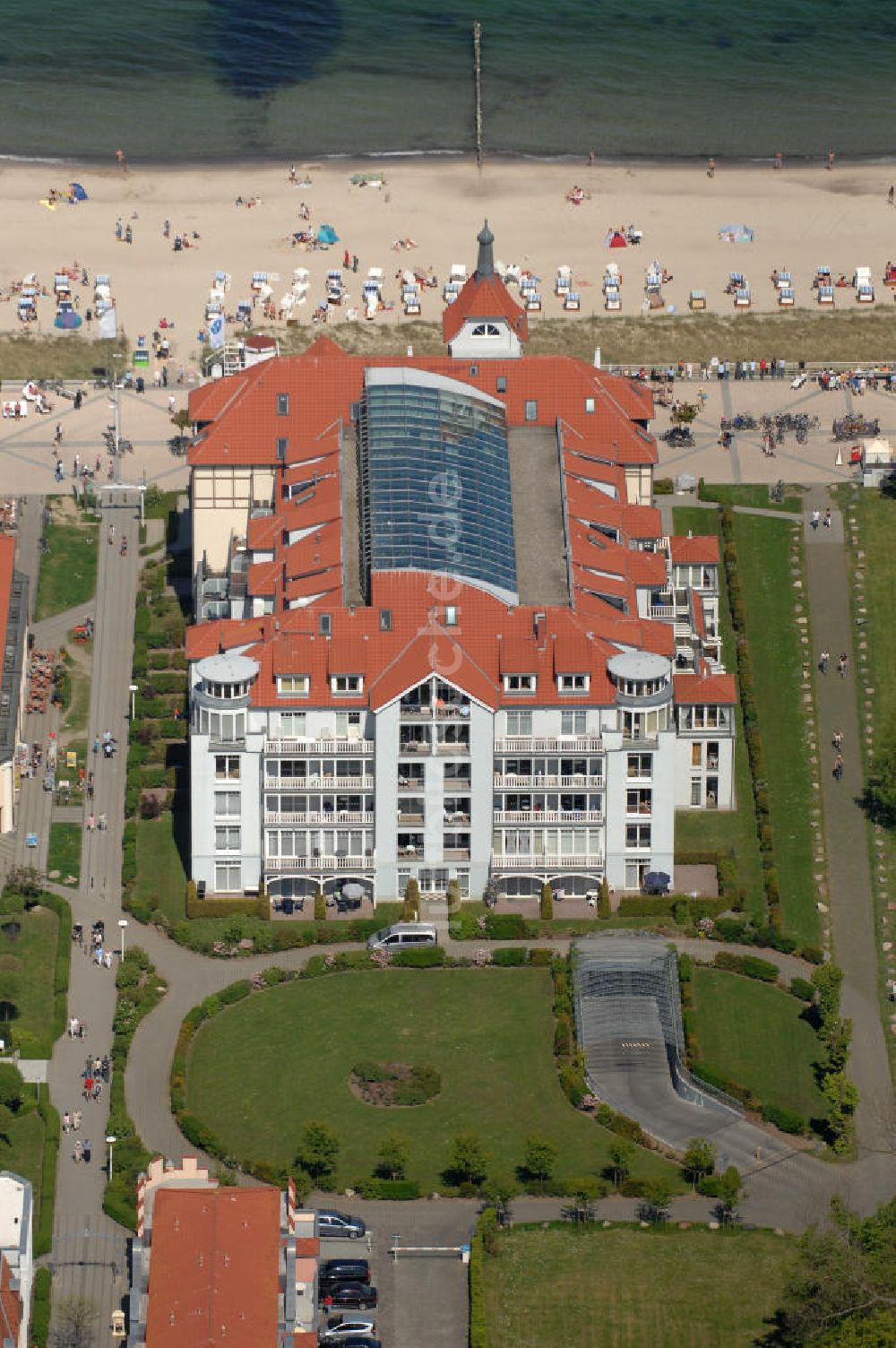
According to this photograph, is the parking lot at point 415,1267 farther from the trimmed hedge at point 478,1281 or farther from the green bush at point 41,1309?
the green bush at point 41,1309

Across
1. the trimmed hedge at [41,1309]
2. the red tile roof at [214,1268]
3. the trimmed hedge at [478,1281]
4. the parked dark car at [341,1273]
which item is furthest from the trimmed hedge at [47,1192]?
the trimmed hedge at [478,1281]

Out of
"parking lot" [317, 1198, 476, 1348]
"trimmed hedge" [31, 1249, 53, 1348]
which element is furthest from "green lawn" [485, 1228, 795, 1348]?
"trimmed hedge" [31, 1249, 53, 1348]

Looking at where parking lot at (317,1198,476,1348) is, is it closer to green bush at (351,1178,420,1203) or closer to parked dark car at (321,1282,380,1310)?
green bush at (351,1178,420,1203)

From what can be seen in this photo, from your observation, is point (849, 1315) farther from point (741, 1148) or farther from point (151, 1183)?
point (151, 1183)

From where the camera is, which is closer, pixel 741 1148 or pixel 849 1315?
pixel 849 1315

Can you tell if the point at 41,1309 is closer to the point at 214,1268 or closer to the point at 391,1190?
the point at 214,1268

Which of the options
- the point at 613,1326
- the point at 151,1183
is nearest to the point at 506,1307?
the point at 613,1326
